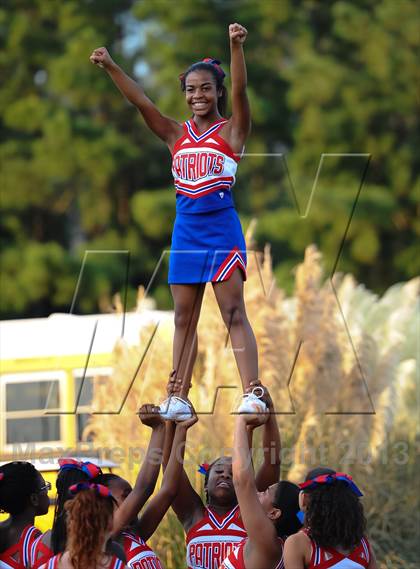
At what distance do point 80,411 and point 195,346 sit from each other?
4791 millimetres

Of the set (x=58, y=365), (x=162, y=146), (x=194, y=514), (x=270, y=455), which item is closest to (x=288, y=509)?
(x=270, y=455)

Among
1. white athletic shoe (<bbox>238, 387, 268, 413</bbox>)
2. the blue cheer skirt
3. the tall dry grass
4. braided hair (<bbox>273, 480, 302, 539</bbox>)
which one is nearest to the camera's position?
white athletic shoe (<bbox>238, 387, 268, 413</bbox>)

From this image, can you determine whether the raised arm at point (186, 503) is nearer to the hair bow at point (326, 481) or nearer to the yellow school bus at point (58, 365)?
the hair bow at point (326, 481)

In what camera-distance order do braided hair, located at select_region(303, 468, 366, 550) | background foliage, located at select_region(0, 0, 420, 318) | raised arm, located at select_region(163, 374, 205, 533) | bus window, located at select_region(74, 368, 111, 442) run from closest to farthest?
braided hair, located at select_region(303, 468, 366, 550) < raised arm, located at select_region(163, 374, 205, 533) < bus window, located at select_region(74, 368, 111, 442) < background foliage, located at select_region(0, 0, 420, 318)

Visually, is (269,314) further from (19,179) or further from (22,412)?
(19,179)

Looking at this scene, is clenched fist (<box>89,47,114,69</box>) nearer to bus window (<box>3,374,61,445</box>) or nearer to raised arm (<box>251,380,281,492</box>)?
raised arm (<box>251,380,281,492</box>)

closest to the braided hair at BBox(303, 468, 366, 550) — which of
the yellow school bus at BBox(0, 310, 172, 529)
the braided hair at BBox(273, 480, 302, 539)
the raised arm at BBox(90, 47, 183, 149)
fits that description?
the braided hair at BBox(273, 480, 302, 539)

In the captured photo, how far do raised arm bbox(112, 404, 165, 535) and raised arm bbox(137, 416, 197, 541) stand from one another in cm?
5

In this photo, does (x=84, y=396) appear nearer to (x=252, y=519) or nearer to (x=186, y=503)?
(x=186, y=503)

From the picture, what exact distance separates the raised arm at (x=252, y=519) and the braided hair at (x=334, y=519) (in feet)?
0.51

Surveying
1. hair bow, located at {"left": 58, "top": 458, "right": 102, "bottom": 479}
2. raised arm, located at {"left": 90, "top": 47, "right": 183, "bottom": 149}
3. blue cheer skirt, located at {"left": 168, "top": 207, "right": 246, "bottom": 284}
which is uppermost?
raised arm, located at {"left": 90, "top": 47, "right": 183, "bottom": 149}

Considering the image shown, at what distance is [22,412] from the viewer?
31.4 feet

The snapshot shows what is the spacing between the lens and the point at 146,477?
14.2 ft

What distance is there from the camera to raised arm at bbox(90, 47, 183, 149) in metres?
4.50
